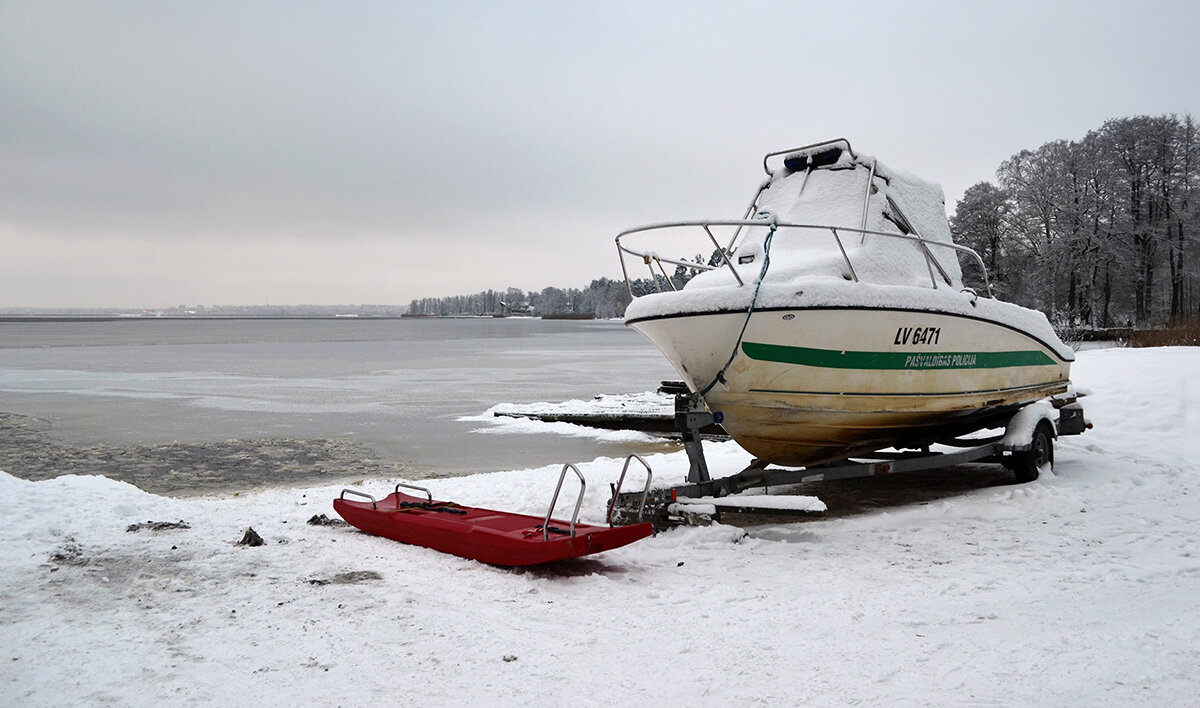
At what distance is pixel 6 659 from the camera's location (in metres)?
3.26

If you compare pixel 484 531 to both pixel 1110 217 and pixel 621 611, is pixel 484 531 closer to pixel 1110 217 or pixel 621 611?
pixel 621 611

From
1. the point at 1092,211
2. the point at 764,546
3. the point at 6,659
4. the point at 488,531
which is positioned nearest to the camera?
the point at 6,659

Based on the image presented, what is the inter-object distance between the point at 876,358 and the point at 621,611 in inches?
124

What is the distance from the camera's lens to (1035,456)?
293 inches

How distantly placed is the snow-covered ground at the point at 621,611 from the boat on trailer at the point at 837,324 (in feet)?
2.84

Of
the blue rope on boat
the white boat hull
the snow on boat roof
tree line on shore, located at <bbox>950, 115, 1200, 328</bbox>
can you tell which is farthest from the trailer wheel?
tree line on shore, located at <bbox>950, 115, 1200, 328</bbox>

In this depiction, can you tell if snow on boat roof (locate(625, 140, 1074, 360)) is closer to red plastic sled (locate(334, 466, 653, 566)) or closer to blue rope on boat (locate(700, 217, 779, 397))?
blue rope on boat (locate(700, 217, 779, 397))

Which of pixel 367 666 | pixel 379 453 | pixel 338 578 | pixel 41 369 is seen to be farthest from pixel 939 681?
pixel 41 369

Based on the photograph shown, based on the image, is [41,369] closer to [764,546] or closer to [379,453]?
[379,453]

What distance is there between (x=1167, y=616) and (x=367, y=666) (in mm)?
3701

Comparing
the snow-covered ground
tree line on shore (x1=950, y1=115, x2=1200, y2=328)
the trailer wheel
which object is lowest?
the snow-covered ground

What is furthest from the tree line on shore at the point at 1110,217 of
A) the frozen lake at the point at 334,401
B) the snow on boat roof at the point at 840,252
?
the snow on boat roof at the point at 840,252

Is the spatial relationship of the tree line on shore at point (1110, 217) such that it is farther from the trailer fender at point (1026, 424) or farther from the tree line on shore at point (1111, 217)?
the trailer fender at point (1026, 424)

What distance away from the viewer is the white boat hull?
5801mm
